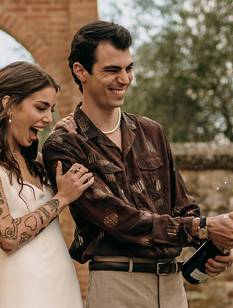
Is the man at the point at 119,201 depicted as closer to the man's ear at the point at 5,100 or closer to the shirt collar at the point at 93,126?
the shirt collar at the point at 93,126

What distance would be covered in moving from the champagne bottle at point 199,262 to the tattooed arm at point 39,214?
0.52 meters

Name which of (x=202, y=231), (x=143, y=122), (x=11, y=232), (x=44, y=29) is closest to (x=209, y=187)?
(x=44, y=29)

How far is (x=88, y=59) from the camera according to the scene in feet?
13.0

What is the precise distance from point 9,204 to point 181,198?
0.74m

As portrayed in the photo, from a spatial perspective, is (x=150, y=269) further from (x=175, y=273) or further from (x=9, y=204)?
(x=9, y=204)

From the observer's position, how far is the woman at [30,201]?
3.72 metres

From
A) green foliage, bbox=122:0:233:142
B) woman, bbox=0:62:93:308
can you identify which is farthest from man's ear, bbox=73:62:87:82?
green foliage, bbox=122:0:233:142

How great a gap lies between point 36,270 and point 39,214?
21cm

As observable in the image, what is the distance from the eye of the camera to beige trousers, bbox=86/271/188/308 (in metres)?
3.84

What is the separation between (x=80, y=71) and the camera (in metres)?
3.99

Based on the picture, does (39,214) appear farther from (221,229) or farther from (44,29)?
(44,29)

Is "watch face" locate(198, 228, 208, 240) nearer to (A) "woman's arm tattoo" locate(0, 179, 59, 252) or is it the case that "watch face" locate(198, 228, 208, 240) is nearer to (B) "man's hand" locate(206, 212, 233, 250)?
(B) "man's hand" locate(206, 212, 233, 250)

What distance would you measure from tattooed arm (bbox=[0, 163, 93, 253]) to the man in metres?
0.04

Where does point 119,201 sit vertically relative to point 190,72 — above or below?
above
